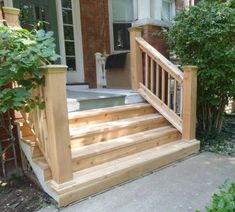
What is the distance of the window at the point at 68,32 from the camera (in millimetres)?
5582

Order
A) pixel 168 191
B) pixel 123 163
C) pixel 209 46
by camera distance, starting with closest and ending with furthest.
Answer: pixel 168 191 < pixel 123 163 < pixel 209 46

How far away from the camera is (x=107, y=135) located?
3279 millimetres

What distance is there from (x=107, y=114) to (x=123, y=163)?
0.86m

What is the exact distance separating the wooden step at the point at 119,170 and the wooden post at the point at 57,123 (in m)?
0.13

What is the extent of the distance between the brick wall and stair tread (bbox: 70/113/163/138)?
7.86 feet

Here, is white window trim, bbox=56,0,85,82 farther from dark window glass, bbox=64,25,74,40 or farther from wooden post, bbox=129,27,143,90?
wooden post, bbox=129,27,143,90

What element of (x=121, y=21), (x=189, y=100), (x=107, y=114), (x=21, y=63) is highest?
(x=121, y=21)

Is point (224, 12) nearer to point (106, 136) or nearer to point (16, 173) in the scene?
point (106, 136)

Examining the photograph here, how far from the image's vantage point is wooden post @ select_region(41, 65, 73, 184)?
7.59ft

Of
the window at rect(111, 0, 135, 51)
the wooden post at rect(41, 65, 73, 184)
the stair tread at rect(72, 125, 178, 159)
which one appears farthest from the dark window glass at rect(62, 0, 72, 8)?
the wooden post at rect(41, 65, 73, 184)

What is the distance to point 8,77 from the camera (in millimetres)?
2312

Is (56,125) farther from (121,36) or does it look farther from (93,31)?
(121,36)

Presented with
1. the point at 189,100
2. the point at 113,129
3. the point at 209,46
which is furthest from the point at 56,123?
the point at 209,46

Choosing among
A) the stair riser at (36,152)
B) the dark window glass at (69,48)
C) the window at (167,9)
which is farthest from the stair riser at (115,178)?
the dark window glass at (69,48)
